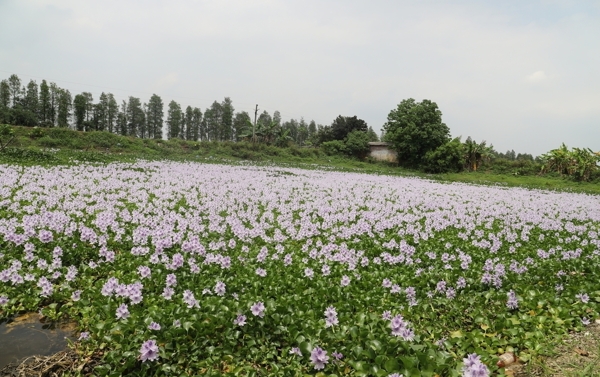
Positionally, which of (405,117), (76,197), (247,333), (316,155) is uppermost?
(405,117)

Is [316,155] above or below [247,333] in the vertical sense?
above

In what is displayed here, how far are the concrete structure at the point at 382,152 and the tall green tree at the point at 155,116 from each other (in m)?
63.9

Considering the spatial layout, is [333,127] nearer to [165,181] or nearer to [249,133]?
[249,133]

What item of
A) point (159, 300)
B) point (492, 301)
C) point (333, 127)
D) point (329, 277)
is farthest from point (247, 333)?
point (333, 127)

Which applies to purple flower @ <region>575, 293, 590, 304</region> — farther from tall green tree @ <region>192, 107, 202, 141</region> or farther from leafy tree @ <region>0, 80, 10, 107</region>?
tall green tree @ <region>192, 107, 202, 141</region>

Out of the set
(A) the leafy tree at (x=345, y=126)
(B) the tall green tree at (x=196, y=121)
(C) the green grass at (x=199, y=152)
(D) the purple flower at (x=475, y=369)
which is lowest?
(D) the purple flower at (x=475, y=369)

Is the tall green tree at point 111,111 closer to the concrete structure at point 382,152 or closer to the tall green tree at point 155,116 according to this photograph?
the tall green tree at point 155,116

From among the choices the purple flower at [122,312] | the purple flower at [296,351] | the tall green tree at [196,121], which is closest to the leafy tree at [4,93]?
the tall green tree at [196,121]

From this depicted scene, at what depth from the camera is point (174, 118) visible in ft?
302

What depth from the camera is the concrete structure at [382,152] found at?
46688mm

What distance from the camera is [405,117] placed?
142 feet

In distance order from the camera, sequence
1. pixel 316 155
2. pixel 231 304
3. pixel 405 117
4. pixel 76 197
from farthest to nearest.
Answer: pixel 316 155 < pixel 405 117 < pixel 76 197 < pixel 231 304

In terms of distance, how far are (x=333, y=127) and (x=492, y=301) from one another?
205ft

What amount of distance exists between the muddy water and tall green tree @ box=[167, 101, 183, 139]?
306 feet
